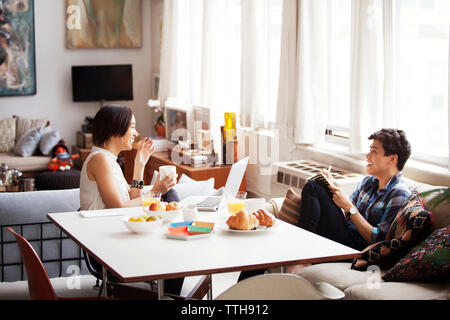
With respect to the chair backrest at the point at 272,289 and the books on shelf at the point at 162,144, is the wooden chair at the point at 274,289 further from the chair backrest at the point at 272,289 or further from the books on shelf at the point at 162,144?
the books on shelf at the point at 162,144

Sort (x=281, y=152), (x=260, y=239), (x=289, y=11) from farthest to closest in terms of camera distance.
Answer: (x=281, y=152) < (x=289, y=11) < (x=260, y=239)

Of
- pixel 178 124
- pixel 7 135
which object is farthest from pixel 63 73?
pixel 178 124

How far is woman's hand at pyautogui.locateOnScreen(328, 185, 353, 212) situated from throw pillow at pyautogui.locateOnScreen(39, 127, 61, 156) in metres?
4.51

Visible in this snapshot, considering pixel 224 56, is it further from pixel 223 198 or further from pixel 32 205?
pixel 223 198

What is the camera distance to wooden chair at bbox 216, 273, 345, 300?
1.75m

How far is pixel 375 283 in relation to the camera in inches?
108

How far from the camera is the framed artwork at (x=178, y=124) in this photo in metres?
5.98

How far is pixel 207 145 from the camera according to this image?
5.64m

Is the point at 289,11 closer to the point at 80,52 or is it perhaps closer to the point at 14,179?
the point at 14,179

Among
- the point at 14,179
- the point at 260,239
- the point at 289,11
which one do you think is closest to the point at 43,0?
the point at 14,179

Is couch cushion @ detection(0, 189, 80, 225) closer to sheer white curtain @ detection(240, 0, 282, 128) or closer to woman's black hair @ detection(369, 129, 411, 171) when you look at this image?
woman's black hair @ detection(369, 129, 411, 171)

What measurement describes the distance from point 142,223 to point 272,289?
3.15 ft

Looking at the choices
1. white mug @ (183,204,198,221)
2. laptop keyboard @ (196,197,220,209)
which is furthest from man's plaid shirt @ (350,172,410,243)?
white mug @ (183,204,198,221)
